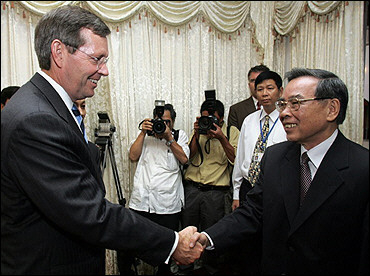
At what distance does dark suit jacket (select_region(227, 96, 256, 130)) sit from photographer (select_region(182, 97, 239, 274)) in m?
0.22

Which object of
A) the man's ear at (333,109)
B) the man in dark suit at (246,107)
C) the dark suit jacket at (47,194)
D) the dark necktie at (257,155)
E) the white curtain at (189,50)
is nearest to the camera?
the dark suit jacket at (47,194)

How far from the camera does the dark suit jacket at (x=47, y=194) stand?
1011mm

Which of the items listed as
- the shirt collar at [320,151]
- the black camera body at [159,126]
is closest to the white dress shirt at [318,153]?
the shirt collar at [320,151]

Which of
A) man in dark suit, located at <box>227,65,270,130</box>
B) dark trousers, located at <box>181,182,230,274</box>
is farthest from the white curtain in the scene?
dark trousers, located at <box>181,182,230,274</box>

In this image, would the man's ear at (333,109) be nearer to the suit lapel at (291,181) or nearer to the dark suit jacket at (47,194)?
the suit lapel at (291,181)

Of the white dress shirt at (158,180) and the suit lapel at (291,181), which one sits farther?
the white dress shirt at (158,180)

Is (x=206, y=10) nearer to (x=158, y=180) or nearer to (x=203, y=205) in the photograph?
(x=158, y=180)

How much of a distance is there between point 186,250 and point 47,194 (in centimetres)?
79

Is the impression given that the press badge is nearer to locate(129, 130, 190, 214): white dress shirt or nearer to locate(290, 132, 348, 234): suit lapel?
locate(129, 130, 190, 214): white dress shirt

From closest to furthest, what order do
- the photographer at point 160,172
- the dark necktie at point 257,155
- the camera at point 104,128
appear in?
1. the dark necktie at point 257,155
2. the photographer at point 160,172
3. the camera at point 104,128

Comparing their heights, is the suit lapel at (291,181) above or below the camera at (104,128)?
below

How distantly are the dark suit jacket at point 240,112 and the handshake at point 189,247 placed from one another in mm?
1700

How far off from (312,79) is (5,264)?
142 cm

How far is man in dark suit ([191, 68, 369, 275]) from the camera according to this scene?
3.69ft
